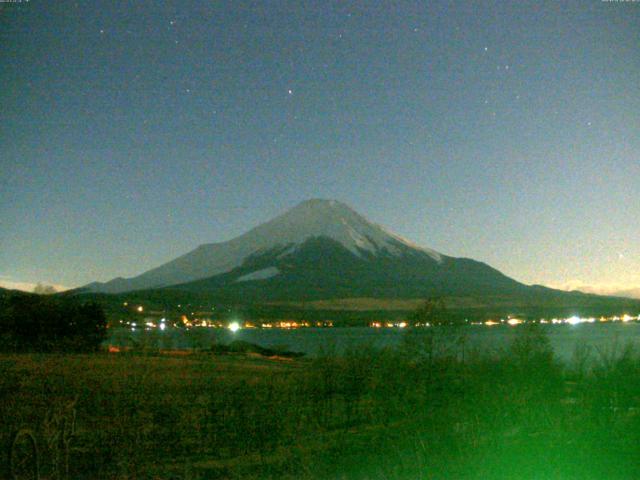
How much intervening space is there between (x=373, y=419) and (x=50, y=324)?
82.5ft

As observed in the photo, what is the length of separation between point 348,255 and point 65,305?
142033mm

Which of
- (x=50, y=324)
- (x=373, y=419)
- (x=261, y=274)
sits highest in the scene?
(x=261, y=274)

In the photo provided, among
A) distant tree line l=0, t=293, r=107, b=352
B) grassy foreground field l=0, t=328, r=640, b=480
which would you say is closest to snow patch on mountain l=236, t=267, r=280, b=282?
distant tree line l=0, t=293, r=107, b=352

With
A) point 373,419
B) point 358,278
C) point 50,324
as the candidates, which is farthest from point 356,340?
point 358,278

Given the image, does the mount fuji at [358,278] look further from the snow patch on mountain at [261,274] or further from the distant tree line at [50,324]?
the distant tree line at [50,324]

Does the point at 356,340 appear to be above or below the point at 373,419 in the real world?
above

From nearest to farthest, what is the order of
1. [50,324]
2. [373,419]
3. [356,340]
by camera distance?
[373,419] → [356,340] → [50,324]

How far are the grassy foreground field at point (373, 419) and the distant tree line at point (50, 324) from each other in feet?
49.7

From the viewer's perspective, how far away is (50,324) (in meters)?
36.4

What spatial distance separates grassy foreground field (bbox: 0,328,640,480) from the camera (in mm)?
9984

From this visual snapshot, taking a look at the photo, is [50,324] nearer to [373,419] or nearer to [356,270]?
[373,419]

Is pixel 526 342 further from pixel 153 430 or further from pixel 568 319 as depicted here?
pixel 568 319

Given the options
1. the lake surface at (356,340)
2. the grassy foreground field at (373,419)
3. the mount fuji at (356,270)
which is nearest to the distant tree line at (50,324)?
the lake surface at (356,340)

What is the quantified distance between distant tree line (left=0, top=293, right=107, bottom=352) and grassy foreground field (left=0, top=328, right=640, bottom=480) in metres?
15.1
